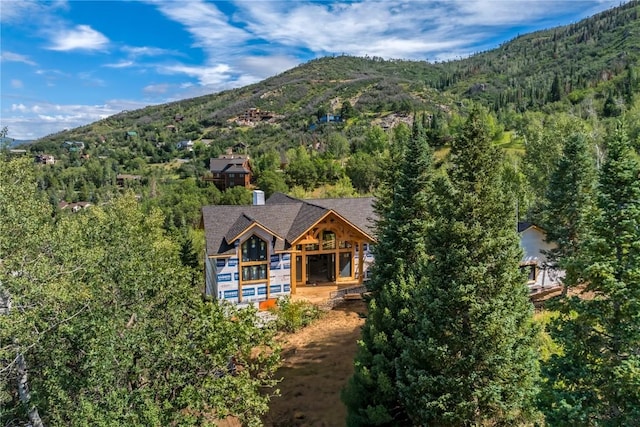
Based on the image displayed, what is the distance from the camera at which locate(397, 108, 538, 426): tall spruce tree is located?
11.9m

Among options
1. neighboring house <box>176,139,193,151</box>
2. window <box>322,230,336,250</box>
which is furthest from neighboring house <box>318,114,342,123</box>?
window <box>322,230,336,250</box>

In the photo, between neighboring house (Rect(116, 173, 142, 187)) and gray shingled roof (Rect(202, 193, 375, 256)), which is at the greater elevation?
neighboring house (Rect(116, 173, 142, 187))

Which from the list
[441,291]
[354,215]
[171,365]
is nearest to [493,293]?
[441,291]

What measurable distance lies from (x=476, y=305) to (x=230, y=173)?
7070 cm

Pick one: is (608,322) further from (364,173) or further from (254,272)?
(364,173)

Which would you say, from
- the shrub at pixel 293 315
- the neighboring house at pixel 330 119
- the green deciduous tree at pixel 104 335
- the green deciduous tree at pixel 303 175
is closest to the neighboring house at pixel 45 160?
the neighboring house at pixel 330 119

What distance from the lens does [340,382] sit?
20.4m

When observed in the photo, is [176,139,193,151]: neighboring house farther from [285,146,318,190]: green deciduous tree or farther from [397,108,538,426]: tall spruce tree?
[397,108,538,426]: tall spruce tree

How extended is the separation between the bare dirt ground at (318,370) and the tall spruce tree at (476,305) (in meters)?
6.86

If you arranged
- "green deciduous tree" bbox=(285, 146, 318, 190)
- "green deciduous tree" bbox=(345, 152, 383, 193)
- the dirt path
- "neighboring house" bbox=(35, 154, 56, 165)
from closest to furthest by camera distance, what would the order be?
the dirt path → "green deciduous tree" bbox=(345, 152, 383, 193) → "green deciduous tree" bbox=(285, 146, 318, 190) → "neighboring house" bbox=(35, 154, 56, 165)

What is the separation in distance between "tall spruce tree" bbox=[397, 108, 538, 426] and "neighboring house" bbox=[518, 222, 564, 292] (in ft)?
58.6

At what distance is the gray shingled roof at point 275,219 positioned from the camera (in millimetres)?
27766

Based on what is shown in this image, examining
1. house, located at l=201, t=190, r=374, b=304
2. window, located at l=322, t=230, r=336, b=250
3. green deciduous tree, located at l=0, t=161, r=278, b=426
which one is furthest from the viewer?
window, located at l=322, t=230, r=336, b=250

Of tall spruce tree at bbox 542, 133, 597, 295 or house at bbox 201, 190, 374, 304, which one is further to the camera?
house at bbox 201, 190, 374, 304
